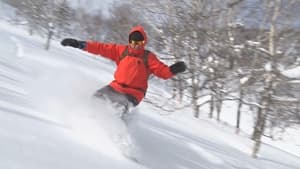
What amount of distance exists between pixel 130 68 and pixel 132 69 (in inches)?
1.0

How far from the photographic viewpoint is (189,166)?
241 inches

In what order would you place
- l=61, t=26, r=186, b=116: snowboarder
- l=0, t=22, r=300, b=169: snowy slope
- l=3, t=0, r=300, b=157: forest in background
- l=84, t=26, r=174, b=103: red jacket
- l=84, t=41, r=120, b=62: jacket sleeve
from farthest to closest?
l=3, t=0, r=300, b=157: forest in background < l=84, t=41, r=120, b=62: jacket sleeve < l=84, t=26, r=174, b=103: red jacket < l=61, t=26, r=186, b=116: snowboarder < l=0, t=22, r=300, b=169: snowy slope

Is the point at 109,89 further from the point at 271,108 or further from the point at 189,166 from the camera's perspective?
the point at 271,108

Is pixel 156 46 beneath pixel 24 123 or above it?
beneath

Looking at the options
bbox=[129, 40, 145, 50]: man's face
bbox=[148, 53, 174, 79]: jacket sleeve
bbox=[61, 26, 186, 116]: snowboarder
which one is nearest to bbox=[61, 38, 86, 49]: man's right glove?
bbox=[61, 26, 186, 116]: snowboarder

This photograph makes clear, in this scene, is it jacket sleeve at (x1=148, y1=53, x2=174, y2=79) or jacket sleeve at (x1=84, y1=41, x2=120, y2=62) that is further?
jacket sleeve at (x1=84, y1=41, x2=120, y2=62)

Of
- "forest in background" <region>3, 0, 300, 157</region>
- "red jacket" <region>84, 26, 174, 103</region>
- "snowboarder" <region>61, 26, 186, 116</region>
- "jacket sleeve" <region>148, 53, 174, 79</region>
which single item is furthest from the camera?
"forest in background" <region>3, 0, 300, 157</region>

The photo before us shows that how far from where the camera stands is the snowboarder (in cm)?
528

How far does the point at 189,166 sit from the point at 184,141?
2.23m

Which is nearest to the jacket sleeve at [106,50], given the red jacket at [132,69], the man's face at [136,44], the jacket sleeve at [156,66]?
the red jacket at [132,69]

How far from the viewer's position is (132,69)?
5406 mm

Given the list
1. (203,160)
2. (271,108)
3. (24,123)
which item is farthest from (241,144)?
(24,123)

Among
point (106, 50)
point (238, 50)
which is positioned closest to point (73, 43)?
point (106, 50)

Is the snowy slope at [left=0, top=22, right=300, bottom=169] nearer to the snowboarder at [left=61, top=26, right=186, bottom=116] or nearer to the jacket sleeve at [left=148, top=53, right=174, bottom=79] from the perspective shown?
the snowboarder at [left=61, top=26, right=186, bottom=116]
